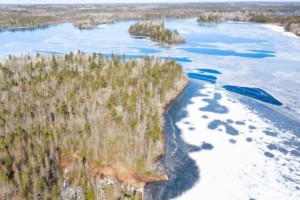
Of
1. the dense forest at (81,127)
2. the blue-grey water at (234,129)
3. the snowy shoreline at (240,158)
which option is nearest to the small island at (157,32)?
the blue-grey water at (234,129)

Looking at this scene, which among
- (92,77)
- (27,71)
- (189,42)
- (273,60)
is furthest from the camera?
(189,42)

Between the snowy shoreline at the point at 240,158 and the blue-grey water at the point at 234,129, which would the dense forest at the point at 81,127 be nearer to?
the blue-grey water at the point at 234,129

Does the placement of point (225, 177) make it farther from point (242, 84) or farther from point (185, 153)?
point (242, 84)

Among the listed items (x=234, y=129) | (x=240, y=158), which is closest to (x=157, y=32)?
(x=234, y=129)

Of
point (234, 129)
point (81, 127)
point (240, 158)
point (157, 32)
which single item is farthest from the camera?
point (157, 32)

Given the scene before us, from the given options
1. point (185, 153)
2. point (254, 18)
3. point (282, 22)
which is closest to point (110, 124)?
point (185, 153)

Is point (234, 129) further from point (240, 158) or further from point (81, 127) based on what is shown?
point (81, 127)

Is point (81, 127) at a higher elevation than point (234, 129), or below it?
higher
